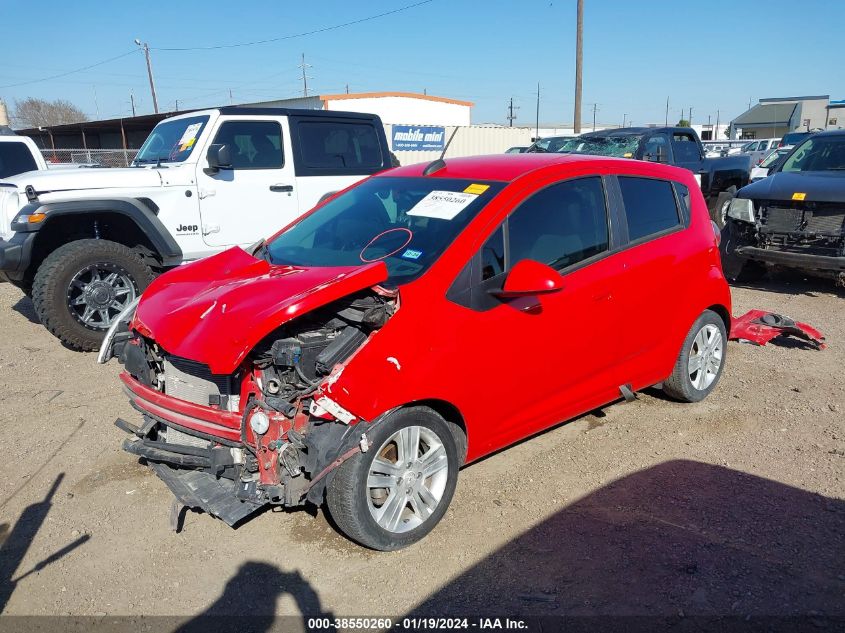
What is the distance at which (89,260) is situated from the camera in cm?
638

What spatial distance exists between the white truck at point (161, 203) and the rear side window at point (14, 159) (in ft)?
10.4

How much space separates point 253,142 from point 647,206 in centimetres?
480

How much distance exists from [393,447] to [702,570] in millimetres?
1555

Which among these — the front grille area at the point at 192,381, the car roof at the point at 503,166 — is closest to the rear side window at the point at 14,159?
the car roof at the point at 503,166

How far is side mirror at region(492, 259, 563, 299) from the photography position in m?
3.21

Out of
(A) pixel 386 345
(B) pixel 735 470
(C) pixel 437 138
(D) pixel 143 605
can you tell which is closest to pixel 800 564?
(B) pixel 735 470

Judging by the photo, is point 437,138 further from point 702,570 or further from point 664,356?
point 702,570

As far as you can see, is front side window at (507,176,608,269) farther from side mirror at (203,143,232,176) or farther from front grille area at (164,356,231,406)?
side mirror at (203,143,232,176)

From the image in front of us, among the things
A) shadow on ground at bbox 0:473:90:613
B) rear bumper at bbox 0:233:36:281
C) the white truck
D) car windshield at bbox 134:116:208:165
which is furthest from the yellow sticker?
rear bumper at bbox 0:233:36:281

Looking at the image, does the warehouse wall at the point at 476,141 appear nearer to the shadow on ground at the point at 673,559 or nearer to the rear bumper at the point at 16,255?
the rear bumper at the point at 16,255

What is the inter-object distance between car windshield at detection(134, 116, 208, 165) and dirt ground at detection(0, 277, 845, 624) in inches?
136

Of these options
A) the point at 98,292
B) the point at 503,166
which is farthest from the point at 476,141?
the point at 503,166

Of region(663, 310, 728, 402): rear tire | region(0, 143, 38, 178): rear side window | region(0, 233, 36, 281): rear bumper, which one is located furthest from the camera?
region(0, 143, 38, 178): rear side window

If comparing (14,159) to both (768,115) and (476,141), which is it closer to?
(476,141)
